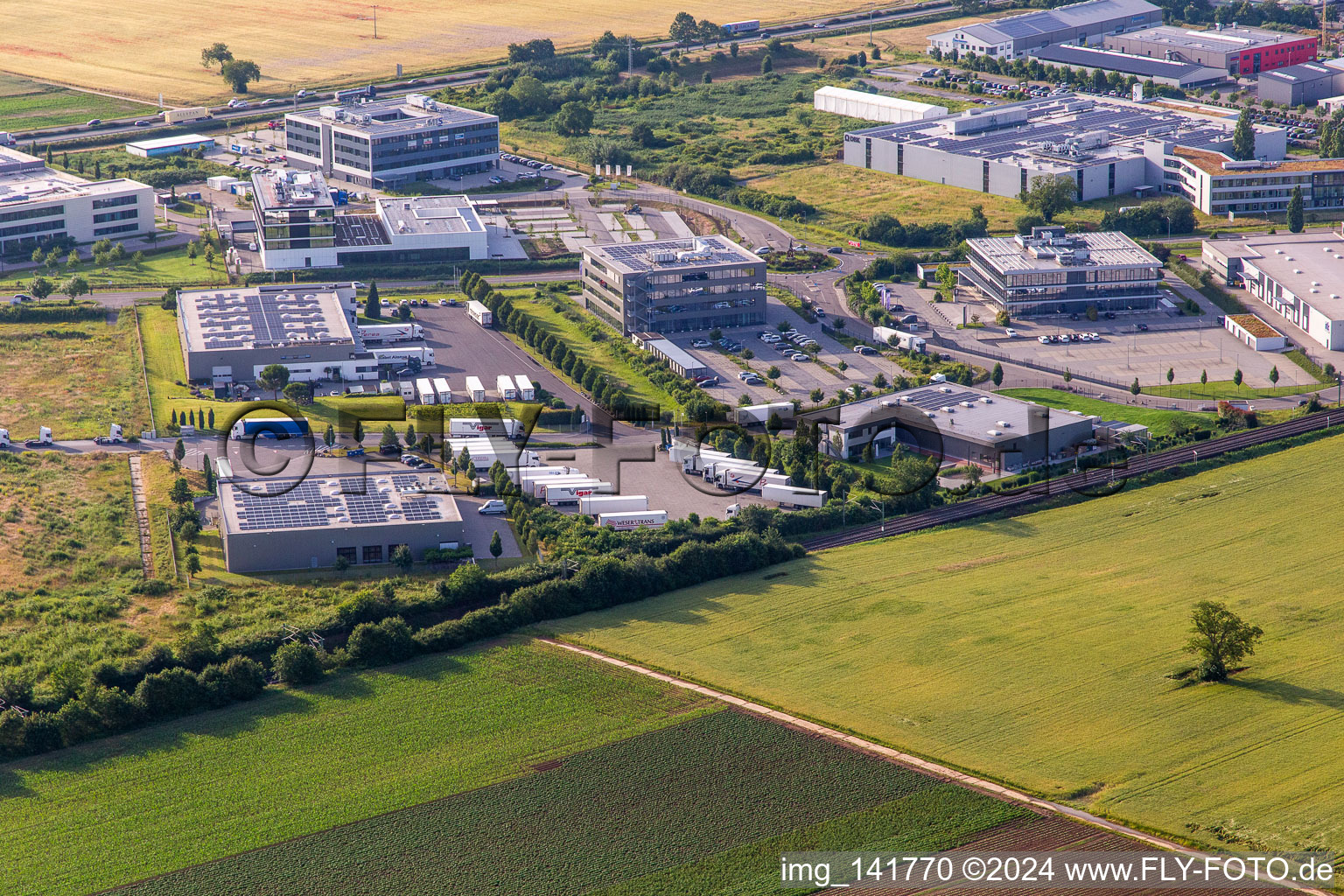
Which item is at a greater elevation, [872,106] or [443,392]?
[872,106]

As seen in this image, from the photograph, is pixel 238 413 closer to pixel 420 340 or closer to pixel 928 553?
pixel 420 340

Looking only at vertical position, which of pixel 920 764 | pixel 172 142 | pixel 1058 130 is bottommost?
pixel 920 764

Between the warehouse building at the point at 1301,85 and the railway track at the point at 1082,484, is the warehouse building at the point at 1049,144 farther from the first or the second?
the railway track at the point at 1082,484

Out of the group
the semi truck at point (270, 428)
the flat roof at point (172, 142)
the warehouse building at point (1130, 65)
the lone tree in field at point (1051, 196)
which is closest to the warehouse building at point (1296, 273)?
the lone tree in field at point (1051, 196)

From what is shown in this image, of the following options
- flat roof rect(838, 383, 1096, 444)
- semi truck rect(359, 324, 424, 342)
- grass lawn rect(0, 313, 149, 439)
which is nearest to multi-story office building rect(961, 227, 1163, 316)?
flat roof rect(838, 383, 1096, 444)

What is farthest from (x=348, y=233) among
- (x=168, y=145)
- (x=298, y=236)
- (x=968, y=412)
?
(x=968, y=412)

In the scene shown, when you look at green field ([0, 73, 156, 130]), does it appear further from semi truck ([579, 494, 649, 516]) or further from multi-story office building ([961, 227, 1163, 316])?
semi truck ([579, 494, 649, 516])

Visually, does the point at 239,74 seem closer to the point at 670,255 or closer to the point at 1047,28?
the point at 670,255
